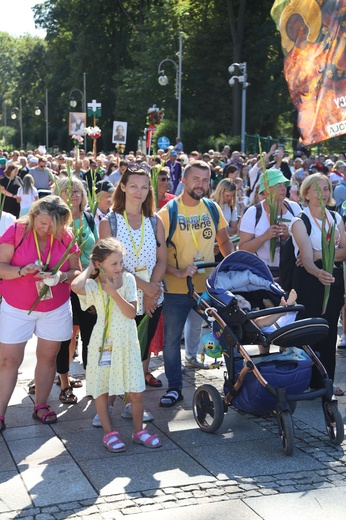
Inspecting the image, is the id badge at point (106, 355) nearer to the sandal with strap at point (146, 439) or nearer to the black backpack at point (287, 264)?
the sandal with strap at point (146, 439)

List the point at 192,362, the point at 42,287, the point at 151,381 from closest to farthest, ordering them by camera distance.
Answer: the point at 42,287, the point at 151,381, the point at 192,362

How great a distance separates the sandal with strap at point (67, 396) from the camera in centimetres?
669

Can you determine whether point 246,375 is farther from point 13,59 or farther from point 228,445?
point 13,59

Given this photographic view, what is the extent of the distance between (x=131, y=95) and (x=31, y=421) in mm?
45589

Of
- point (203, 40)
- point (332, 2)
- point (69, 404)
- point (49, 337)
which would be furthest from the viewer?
point (203, 40)

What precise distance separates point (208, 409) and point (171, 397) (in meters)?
0.71

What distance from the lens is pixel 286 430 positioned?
541 centimetres

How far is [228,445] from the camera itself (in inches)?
225

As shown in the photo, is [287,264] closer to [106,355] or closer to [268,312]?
[268,312]

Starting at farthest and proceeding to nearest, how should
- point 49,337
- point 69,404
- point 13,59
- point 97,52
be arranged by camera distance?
point 13,59 < point 97,52 < point 69,404 < point 49,337

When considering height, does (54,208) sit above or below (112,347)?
above

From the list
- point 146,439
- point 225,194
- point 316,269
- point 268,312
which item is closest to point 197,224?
point 316,269

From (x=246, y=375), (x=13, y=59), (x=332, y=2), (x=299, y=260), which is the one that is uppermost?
(x=13, y=59)

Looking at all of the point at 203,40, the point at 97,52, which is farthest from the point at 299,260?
the point at 97,52
